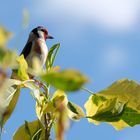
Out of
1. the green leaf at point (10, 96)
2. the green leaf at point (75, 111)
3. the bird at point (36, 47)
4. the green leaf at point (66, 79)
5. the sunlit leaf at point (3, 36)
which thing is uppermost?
the sunlit leaf at point (3, 36)

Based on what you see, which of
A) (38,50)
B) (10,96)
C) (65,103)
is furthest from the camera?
(38,50)

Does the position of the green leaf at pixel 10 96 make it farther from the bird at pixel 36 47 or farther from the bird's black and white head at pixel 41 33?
the bird's black and white head at pixel 41 33

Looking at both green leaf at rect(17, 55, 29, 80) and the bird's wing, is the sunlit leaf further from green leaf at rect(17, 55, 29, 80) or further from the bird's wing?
the bird's wing

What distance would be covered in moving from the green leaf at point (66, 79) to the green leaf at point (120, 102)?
0.71 meters

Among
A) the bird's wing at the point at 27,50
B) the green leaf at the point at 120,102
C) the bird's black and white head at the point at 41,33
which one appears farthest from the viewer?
the bird's black and white head at the point at 41,33

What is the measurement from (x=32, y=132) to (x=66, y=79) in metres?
0.81

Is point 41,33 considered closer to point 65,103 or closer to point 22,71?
point 22,71

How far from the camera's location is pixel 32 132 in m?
1.02

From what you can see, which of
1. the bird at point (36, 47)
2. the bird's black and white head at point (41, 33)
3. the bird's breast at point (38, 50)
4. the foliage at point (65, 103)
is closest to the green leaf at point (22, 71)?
the foliage at point (65, 103)

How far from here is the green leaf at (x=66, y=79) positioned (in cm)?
23

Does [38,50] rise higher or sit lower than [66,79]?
lower

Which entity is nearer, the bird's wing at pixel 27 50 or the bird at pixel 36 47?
the bird at pixel 36 47

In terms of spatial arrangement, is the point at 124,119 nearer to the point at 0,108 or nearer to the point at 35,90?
the point at 35,90

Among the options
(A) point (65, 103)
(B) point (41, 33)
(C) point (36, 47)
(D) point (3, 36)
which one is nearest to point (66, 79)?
(D) point (3, 36)
